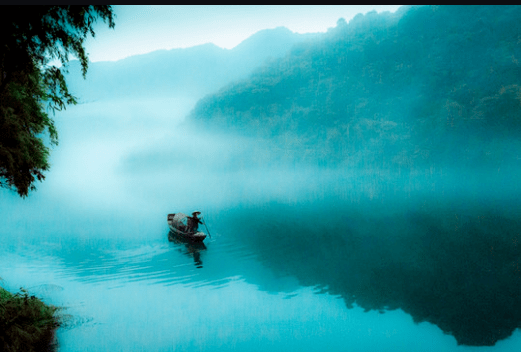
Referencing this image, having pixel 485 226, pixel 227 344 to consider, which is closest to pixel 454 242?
pixel 485 226

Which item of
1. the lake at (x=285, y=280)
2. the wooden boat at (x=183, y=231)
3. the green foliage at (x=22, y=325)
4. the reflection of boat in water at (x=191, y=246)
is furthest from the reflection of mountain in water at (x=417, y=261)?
the green foliage at (x=22, y=325)

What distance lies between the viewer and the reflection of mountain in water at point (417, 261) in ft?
44.6

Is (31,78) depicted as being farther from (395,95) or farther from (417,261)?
(395,95)

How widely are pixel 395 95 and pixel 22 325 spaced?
13958 cm

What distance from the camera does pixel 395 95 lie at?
127125mm

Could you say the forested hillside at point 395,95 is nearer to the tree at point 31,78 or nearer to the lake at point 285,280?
the lake at point 285,280

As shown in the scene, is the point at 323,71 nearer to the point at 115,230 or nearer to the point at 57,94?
the point at 115,230

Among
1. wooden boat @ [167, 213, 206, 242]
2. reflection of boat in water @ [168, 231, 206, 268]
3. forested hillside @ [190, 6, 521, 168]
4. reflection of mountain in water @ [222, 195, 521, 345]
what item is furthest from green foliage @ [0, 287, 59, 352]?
forested hillside @ [190, 6, 521, 168]

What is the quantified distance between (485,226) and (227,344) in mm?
28830

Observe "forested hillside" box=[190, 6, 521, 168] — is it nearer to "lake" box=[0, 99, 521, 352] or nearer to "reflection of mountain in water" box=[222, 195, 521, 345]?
"lake" box=[0, 99, 521, 352]

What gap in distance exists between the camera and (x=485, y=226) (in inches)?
1144

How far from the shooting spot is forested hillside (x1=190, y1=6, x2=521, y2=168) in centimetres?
9656

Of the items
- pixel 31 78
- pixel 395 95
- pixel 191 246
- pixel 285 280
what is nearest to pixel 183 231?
pixel 191 246

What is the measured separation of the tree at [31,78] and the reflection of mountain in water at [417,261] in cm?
1394
